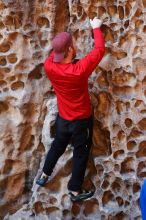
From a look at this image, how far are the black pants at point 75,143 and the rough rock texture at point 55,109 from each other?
0.23 metres

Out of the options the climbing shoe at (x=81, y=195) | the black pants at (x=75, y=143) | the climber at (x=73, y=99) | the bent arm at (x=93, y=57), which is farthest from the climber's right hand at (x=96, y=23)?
the climbing shoe at (x=81, y=195)

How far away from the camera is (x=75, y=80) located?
8.22 feet

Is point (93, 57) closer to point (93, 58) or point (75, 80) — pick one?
point (93, 58)

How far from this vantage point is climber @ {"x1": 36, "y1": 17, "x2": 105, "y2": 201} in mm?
2471

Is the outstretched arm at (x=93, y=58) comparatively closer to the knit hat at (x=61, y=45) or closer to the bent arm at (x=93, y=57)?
the bent arm at (x=93, y=57)

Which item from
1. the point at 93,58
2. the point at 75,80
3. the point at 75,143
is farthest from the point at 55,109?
the point at 93,58

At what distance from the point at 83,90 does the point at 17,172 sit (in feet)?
2.98

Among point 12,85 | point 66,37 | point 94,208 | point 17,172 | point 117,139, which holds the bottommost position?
point 94,208

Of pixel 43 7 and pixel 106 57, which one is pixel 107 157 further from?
pixel 43 7

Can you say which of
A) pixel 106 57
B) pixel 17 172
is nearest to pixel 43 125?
pixel 17 172

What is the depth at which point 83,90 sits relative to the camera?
8.54 feet

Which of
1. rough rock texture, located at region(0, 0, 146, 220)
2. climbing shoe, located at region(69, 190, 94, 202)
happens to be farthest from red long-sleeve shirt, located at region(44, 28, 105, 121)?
climbing shoe, located at region(69, 190, 94, 202)

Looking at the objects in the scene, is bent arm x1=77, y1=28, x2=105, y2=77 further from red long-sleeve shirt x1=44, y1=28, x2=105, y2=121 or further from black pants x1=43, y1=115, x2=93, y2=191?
black pants x1=43, y1=115, x2=93, y2=191

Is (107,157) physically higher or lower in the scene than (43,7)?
lower
